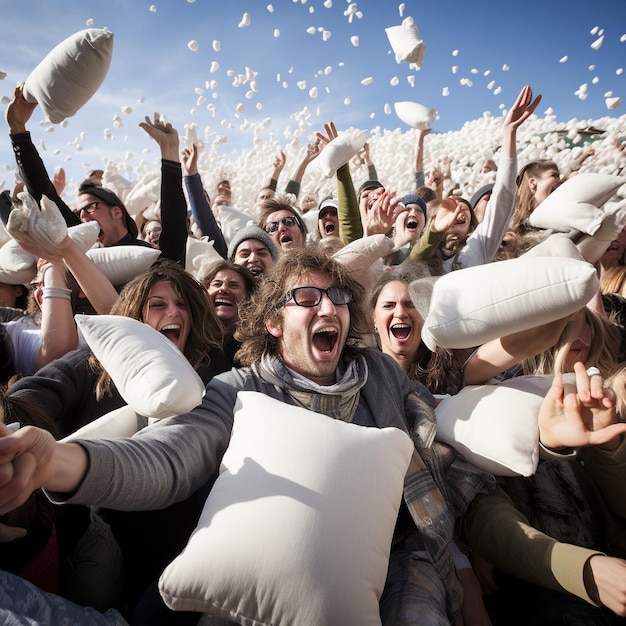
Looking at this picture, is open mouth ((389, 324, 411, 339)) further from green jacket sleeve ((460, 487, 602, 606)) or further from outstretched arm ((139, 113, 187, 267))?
outstretched arm ((139, 113, 187, 267))

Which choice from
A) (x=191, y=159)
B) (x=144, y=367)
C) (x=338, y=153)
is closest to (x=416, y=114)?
(x=338, y=153)

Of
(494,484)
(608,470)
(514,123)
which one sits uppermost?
(514,123)

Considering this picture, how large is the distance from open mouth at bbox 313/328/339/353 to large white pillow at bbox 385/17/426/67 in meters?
2.89

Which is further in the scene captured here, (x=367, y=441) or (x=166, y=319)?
(x=166, y=319)

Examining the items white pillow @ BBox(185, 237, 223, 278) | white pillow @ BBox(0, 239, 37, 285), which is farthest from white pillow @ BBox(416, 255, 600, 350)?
white pillow @ BBox(0, 239, 37, 285)

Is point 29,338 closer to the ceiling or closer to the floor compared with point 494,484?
closer to the ceiling

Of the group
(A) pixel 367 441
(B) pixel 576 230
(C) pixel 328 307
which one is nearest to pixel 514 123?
(B) pixel 576 230

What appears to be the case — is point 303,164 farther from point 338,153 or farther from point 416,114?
point 338,153

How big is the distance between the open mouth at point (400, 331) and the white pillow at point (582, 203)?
3.48ft

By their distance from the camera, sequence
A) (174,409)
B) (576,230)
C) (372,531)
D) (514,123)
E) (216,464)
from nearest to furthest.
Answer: (372,531), (174,409), (216,464), (576,230), (514,123)

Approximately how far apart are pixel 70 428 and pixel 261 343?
95 cm

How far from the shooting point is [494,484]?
165 cm

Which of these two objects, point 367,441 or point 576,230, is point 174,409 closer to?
point 367,441

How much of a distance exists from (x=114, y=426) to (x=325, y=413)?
761mm
